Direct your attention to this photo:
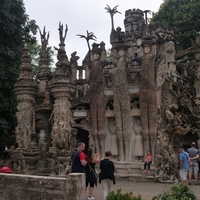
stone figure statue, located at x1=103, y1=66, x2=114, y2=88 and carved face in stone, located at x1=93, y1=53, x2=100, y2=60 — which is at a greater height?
carved face in stone, located at x1=93, y1=53, x2=100, y2=60

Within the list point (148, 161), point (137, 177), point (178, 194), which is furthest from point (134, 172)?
point (178, 194)

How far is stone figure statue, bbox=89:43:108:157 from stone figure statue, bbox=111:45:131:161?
75cm

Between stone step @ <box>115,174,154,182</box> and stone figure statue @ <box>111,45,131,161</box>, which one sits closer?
stone step @ <box>115,174,154,182</box>

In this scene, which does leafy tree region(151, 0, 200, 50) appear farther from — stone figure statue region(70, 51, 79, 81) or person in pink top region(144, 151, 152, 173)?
person in pink top region(144, 151, 152, 173)

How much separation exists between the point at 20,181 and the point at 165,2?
1149 inches

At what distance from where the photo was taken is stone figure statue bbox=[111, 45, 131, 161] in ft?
49.2

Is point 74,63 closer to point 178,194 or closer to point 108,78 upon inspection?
point 108,78

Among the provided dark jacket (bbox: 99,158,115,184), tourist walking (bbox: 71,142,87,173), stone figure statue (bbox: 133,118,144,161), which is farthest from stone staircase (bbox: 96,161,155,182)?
tourist walking (bbox: 71,142,87,173)

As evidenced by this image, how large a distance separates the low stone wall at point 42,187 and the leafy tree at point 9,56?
1136cm

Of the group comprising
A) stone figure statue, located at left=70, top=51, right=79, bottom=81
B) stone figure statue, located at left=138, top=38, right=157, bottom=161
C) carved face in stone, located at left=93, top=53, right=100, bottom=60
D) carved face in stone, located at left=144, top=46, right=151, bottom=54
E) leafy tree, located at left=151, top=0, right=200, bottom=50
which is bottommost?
stone figure statue, located at left=138, top=38, right=157, bottom=161

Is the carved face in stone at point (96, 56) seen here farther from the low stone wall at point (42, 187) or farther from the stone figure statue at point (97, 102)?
the low stone wall at point (42, 187)

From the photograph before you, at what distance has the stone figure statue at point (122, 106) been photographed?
49.2ft

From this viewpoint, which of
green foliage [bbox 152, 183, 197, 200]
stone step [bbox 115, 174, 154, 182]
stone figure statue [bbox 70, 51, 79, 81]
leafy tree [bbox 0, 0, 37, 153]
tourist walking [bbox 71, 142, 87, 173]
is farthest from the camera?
stone figure statue [bbox 70, 51, 79, 81]

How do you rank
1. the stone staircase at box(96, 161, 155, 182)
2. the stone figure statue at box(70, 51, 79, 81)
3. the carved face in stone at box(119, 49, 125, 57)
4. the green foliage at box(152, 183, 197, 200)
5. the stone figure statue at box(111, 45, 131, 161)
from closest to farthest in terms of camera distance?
1. the green foliage at box(152, 183, 197, 200)
2. the stone staircase at box(96, 161, 155, 182)
3. the stone figure statue at box(111, 45, 131, 161)
4. the carved face in stone at box(119, 49, 125, 57)
5. the stone figure statue at box(70, 51, 79, 81)
